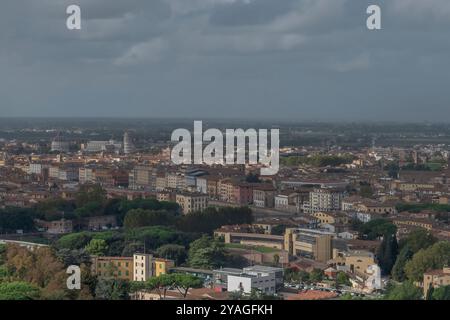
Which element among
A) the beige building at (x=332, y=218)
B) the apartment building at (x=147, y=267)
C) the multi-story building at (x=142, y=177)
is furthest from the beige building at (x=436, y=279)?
the multi-story building at (x=142, y=177)

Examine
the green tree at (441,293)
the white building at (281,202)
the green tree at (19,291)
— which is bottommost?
the white building at (281,202)

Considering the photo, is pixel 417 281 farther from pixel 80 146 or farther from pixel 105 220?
pixel 80 146

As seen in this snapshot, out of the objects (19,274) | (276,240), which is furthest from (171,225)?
(19,274)

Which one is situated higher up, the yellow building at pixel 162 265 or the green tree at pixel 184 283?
the green tree at pixel 184 283

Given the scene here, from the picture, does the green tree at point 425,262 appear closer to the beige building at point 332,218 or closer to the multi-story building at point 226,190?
the beige building at point 332,218

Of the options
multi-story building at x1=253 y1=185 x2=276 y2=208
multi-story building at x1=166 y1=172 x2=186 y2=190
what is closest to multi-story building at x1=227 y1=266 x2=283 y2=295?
multi-story building at x1=253 y1=185 x2=276 y2=208

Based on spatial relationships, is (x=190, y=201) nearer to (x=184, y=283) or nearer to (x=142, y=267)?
(x=142, y=267)
